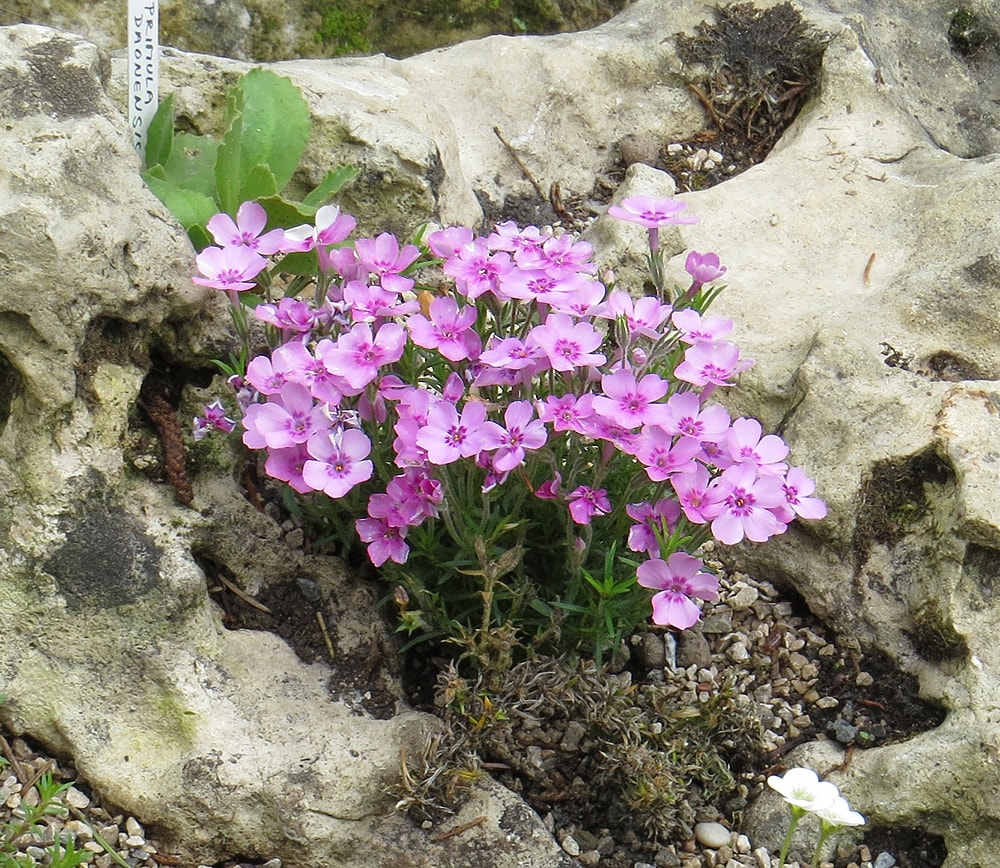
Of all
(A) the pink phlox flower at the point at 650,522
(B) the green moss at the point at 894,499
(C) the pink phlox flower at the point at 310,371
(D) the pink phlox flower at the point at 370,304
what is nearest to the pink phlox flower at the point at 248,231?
(D) the pink phlox flower at the point at 370,304


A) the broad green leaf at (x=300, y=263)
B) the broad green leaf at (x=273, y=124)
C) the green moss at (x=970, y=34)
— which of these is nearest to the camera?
the broad green leaf at (x=300, y=263)

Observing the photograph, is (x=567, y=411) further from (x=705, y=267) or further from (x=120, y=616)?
(x=120, y=616)

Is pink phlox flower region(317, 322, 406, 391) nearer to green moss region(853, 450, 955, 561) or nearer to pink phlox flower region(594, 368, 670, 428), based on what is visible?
pink phlox flower region(594, 368, 670, 428)

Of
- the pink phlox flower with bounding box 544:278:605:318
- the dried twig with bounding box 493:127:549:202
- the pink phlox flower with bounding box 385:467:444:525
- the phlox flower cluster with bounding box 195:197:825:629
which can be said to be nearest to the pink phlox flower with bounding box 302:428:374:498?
the phlox flower cluster with bounding box 195:197:825:629

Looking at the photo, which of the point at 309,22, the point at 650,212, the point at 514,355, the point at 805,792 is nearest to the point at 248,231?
the point at 514,355

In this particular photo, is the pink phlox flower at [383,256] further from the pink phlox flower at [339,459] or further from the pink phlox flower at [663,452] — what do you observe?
the pink phlox flower at [663,452]

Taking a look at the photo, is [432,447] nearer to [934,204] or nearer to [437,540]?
[437,540]

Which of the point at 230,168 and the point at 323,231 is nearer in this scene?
the point at 323,231

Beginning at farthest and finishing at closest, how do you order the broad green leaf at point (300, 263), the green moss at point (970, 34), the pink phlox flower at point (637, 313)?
1. the green moss at point (970, 34)
2. the broad green leaf at point (300, 263)
3. the pink phlox flower at point (637, 313)
